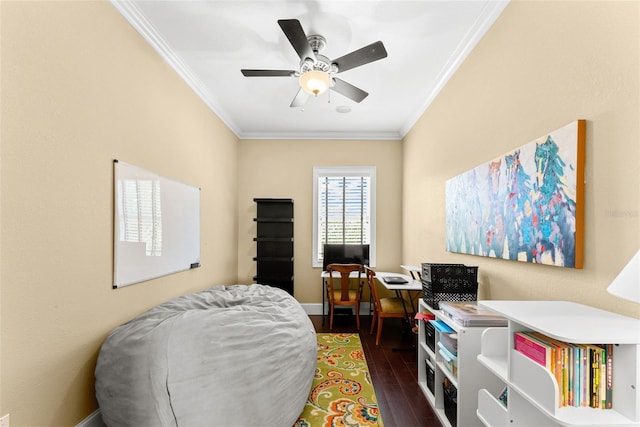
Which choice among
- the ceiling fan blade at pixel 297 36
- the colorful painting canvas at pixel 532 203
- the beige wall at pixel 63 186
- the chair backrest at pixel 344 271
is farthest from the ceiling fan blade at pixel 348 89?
the chair backrest at pixel 344 271

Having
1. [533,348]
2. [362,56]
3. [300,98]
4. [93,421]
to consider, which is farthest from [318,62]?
[93,421]

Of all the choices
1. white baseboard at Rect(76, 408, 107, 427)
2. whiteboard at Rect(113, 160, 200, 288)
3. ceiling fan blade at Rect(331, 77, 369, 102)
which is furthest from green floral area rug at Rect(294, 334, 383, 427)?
ceiling fan blade at Rect(331, 77, 369, 102)

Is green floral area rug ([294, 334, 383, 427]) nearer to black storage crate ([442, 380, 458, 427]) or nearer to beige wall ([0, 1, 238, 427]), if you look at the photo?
black storage crate ([442, 380, 458, 427])

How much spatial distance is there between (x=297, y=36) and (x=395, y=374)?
2.87 meters

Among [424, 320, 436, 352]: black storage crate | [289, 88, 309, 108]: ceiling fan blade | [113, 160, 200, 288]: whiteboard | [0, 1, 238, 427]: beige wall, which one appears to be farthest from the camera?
[289, 88, 309, 108]: ceiling fan blade

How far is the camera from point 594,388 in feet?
3.16

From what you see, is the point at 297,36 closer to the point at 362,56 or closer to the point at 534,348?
the point at 362,56

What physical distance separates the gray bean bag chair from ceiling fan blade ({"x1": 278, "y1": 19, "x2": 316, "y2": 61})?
186 centimetres

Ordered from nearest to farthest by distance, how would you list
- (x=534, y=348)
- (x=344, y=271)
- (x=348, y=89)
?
(x=534, y=348) < (x=348, y=89) < (x=344, y=271)

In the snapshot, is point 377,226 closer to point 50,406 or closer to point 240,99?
point 240,99

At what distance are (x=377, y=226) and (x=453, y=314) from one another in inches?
111

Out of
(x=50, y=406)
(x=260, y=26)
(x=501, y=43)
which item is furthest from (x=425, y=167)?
(x=50, y=406)

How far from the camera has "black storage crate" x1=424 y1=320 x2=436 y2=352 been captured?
2.30 metres

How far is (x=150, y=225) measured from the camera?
229 cm
